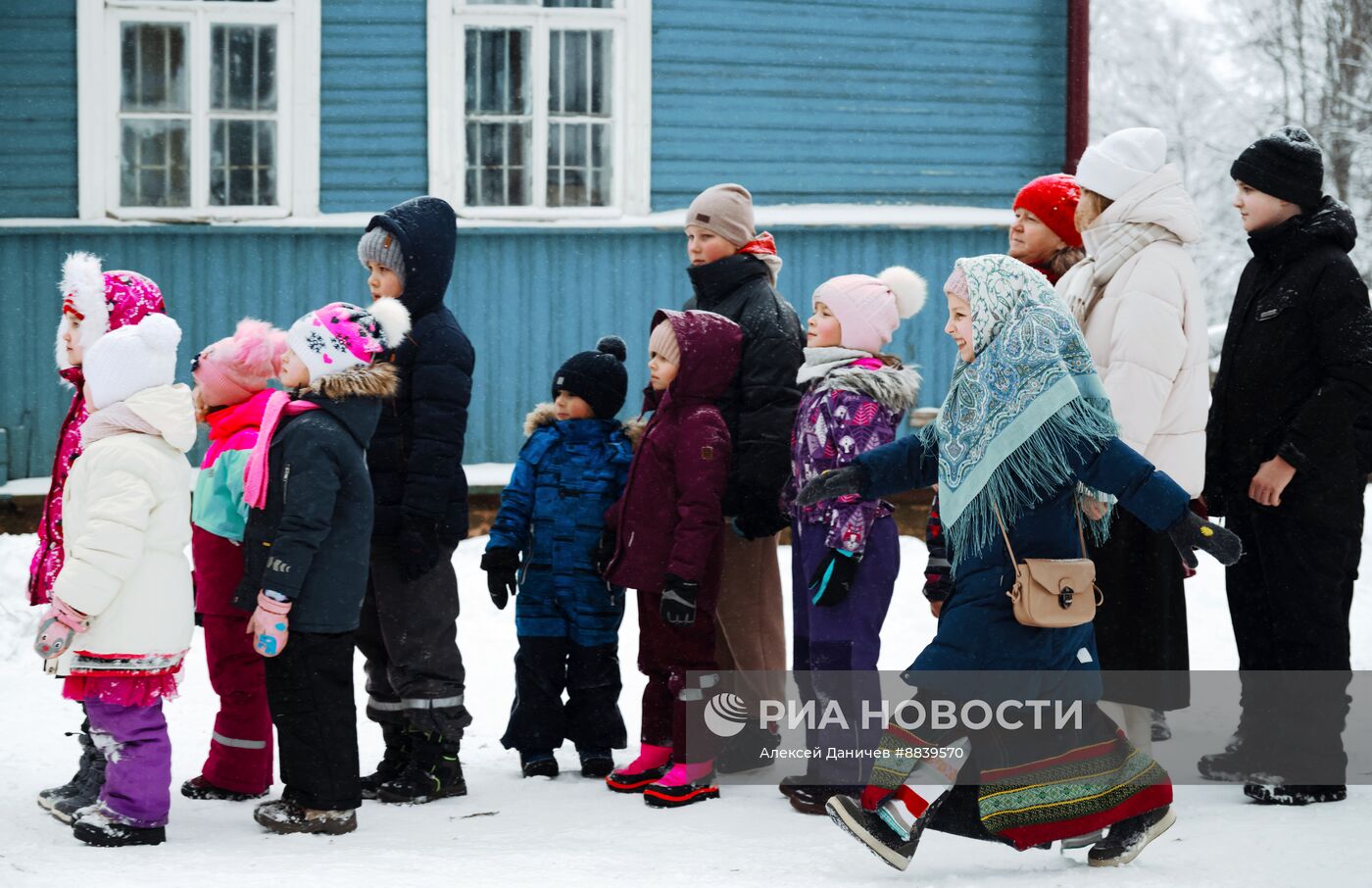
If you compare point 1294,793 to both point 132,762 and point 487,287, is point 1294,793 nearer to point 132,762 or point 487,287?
point 132,762

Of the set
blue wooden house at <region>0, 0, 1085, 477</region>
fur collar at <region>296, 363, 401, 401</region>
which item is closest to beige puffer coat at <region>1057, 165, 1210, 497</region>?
fur collar at <region>296, 363, 401, 401</region>

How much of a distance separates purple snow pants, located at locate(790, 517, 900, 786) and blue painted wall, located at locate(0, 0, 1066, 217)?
5.48m

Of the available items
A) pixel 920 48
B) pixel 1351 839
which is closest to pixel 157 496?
pixel 1351 839

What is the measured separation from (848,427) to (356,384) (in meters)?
1.55

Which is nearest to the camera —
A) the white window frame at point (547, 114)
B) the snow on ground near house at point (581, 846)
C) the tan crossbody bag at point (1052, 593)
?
the tan crossbody bag at point (1052, 593)

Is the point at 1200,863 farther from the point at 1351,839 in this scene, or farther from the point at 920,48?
the point at 920,48

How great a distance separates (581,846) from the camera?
466 centimetres

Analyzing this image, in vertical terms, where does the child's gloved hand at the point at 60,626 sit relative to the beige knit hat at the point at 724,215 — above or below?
below

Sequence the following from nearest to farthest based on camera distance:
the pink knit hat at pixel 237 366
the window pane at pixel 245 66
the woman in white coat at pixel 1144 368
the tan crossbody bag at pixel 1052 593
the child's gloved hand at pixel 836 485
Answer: the tan crossbody bag at pixel 1052 593 < the child's gloved hand at pixel 836 485 < the woman in white coat at pixel 1144 368 < the pink knit hat at pixel 237 366 < the window pane at pixel 245 66

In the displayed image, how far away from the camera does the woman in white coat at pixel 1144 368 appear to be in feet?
16.5

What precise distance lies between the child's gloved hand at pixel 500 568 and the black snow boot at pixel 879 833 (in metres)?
1.77

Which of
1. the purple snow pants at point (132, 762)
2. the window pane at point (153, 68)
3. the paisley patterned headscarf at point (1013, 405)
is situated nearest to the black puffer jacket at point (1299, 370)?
the paisley patterned headscarf at point (1013, 405)

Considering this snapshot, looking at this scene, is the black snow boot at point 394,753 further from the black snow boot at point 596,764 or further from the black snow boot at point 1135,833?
the black snow boot at point 1135,833

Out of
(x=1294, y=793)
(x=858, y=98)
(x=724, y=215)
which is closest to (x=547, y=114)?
(x=858, y=98)
